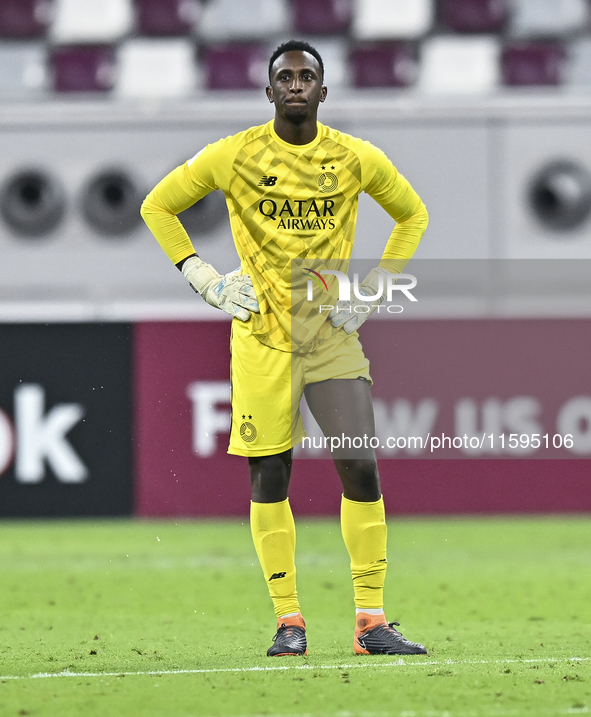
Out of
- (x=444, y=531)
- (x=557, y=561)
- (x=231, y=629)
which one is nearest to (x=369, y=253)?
(x=444, y=531)

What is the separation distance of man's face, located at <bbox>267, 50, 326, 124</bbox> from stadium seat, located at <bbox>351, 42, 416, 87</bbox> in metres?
7.29

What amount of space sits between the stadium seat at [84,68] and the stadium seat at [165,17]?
39 cm

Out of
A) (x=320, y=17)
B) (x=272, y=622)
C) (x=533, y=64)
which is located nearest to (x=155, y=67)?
(x=320, y=17)

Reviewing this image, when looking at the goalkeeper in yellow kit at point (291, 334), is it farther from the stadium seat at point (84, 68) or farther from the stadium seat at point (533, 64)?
the stadium seat at point (84, 68)

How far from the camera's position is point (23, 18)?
1198 cm

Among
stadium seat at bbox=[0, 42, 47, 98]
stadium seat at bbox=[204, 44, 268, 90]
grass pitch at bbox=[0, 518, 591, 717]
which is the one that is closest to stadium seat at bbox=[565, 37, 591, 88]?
stadium seat at bbox=[204, 44, 268, 90]

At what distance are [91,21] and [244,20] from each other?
4.56 ft

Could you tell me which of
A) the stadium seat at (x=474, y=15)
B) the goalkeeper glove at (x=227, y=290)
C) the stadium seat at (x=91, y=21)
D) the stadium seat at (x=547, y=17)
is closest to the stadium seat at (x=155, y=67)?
the stadium seat at (x=91, y=21)

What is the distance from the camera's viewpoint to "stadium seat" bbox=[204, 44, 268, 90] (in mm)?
11359

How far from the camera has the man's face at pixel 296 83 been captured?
169 inches

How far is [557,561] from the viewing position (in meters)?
6.94

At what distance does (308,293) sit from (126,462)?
156 inches

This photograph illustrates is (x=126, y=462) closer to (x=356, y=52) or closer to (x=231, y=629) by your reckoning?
(x=231, y=629)

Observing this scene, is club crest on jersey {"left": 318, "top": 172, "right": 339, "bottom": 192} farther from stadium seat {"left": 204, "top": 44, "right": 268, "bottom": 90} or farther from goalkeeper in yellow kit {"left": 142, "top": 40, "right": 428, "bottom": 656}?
stadium seat {"left": 204, "top": 44, "right": 268, "bottom": 90}
